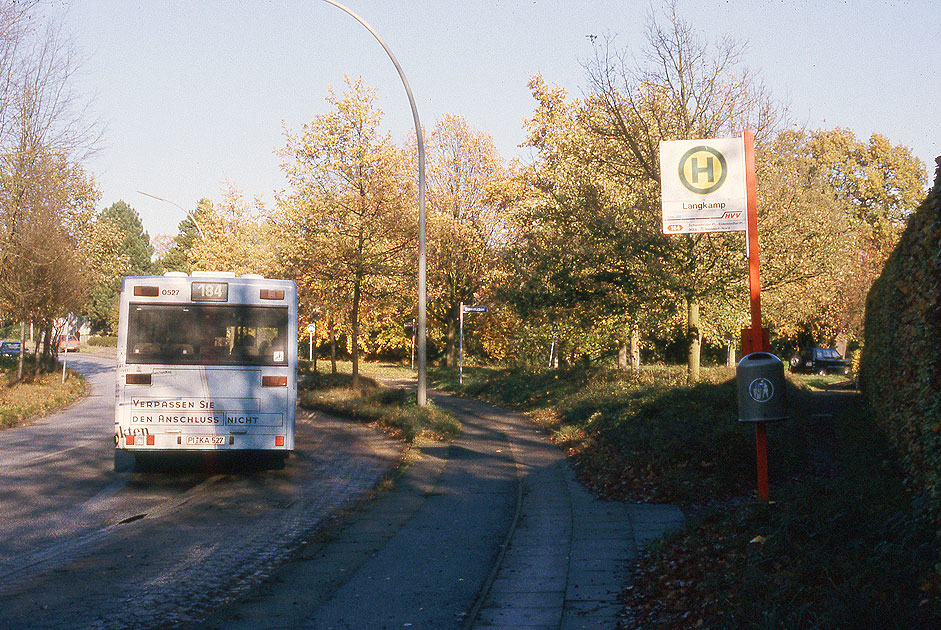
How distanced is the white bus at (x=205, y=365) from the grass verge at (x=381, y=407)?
427 centimetres

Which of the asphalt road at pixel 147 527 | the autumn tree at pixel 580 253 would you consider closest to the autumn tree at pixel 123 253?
→ the autumn tree at pixel 580 253

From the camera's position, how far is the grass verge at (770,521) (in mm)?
4828

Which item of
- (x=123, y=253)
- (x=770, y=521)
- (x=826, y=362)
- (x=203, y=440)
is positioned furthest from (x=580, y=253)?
(x=123, y=253)

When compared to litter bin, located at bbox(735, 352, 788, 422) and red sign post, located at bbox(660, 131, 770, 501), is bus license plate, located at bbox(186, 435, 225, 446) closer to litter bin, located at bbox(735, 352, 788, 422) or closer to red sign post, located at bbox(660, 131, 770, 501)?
red sign post, located at bbox(660, 131, 770, 501)

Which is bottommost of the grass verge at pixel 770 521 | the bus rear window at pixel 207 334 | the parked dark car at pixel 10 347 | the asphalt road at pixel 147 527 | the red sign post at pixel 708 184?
the asphalt road at pixel 147 527

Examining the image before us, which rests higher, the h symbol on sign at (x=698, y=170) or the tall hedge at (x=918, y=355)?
the h symbol on sign at (x=698, y=170)

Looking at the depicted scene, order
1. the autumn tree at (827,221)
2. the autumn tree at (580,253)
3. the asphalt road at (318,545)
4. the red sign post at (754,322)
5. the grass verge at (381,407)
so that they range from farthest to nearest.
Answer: the autumn tree at (580,253)
the autumn tree at (827,221)
the grass verge at (381,407)
the red sign post at (754,322)
the asphalt road at (318,545)

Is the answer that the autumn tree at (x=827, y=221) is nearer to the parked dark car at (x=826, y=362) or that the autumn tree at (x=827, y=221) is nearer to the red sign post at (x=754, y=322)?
the parked dark car at (x=826, y=362)

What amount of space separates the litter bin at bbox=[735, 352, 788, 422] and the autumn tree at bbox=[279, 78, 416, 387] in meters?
19.3

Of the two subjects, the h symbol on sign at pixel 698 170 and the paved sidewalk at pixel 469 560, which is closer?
the paved sidewalk at pixel 469 560

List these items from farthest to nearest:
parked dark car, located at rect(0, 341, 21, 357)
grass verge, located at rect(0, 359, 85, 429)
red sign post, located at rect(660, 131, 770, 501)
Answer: parked dark car, located at rect(0, 341, 21, 357)
grass verge, located at rect(0, 359, 85, 429)
red sign post, located at rect(660, 131, 770, 501)

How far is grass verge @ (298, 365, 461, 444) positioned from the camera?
17.4 meters

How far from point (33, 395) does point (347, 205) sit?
12.6 metres

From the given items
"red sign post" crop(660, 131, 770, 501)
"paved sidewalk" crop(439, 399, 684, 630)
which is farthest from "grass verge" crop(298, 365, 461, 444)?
"red sign post" crop(660, 131, 770, 501)
